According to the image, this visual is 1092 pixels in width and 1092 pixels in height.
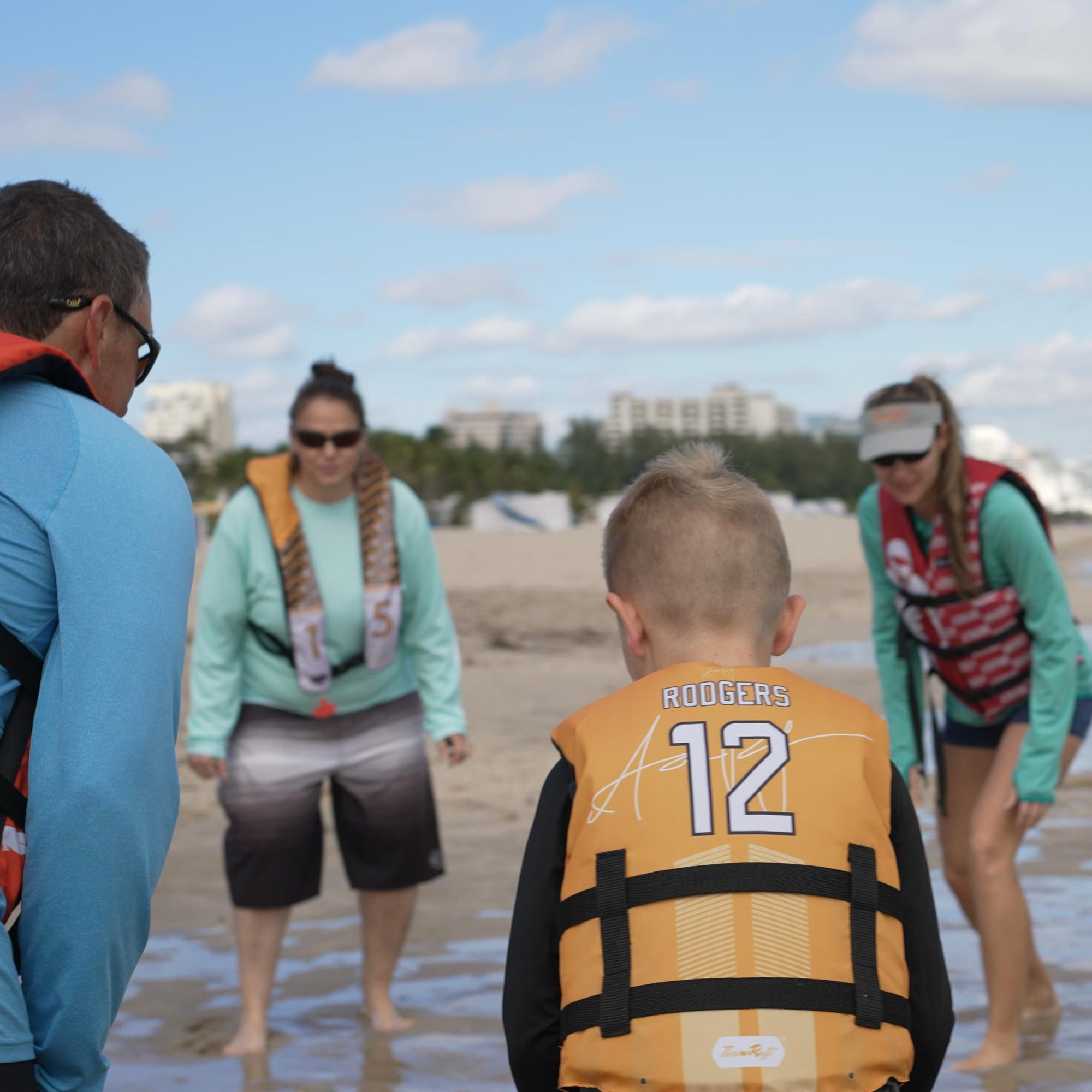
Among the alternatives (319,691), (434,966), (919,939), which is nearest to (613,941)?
(919,939)

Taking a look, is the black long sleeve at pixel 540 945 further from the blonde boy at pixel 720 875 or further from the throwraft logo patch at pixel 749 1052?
the throwraft logo patch at pixel 749 1052

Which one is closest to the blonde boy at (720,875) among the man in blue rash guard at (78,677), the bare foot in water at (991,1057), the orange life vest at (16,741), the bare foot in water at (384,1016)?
the man in blue rash guard at (78,677)

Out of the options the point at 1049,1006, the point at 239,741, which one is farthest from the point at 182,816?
the point at 1049,1006

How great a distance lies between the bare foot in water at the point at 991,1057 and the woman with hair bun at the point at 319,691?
6.00ft

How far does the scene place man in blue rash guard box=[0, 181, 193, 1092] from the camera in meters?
1.80

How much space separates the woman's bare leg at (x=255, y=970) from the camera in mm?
4746

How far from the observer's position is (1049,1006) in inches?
193

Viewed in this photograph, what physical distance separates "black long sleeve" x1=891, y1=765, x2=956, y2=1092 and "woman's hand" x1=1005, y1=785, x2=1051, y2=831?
236cm

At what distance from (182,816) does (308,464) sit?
4265mm

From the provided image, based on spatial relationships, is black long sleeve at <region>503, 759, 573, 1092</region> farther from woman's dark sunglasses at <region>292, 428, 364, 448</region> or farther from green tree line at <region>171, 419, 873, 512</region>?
green tree line at <region>171, 419, 873, 512</region>

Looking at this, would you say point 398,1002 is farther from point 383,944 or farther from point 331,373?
point 331,373

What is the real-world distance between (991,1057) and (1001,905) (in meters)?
0.47

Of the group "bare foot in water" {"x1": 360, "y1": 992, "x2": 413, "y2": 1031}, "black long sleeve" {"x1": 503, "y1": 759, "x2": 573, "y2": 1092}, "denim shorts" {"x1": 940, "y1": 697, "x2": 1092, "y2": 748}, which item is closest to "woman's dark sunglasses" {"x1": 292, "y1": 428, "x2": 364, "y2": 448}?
"bare foot in water" {"x1": 360, "y1": 992, "x2": 413, "y2": 1031}

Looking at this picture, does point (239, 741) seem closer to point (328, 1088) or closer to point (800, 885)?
point (328, 1088)
